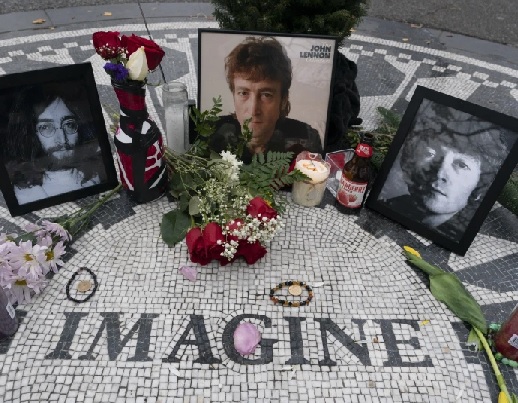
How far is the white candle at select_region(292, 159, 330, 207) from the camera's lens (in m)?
2.23

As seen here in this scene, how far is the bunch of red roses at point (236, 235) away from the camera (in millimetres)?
1834

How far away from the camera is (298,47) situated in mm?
2240

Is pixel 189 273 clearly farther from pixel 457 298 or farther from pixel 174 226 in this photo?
pixel 457 298

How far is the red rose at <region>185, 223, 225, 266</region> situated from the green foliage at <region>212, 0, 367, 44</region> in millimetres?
1243

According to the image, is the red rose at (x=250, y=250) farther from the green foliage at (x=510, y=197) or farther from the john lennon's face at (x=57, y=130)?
the green foliage at (x=510, y=197)

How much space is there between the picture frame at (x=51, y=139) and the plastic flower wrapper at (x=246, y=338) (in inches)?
40.8

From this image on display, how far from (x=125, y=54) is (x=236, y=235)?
33.0 inches

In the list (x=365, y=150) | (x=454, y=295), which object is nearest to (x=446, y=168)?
(x=365, y=150)

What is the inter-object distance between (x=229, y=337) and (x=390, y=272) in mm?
760

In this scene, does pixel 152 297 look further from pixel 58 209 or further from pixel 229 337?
pixel 58 209

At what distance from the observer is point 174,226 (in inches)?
82.2

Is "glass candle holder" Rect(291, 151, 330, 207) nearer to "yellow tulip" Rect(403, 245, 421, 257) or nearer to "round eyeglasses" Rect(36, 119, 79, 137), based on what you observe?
"yellow tulip" Rect(403, 245, 421, 257)

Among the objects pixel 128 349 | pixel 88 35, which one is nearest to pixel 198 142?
pixel 128 349

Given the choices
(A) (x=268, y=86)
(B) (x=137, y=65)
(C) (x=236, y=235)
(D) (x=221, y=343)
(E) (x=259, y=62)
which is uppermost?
(B) (x=137, y=65)
